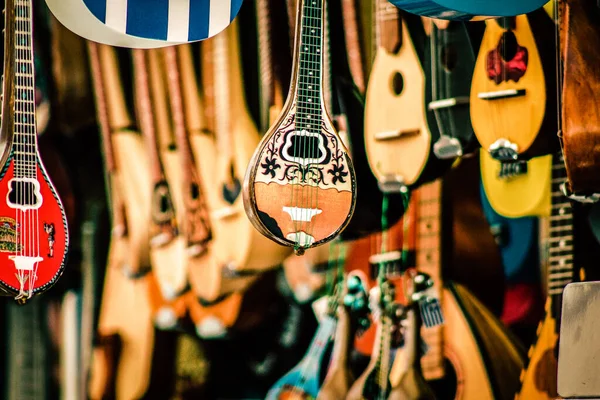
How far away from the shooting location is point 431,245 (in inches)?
165

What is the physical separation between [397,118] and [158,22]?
134 centimetres

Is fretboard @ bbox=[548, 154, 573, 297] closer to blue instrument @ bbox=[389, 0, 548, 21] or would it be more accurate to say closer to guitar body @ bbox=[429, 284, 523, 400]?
guitar body @ bbox=[429, 284, 523, 400]

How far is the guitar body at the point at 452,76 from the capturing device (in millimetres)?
4184

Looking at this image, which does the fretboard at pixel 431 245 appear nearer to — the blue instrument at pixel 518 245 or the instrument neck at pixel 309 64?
the blue instrument at pixel 518 245

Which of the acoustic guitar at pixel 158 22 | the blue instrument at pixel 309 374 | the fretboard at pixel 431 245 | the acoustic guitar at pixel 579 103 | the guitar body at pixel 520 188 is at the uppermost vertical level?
the acoustic guitar at pixel 158 22

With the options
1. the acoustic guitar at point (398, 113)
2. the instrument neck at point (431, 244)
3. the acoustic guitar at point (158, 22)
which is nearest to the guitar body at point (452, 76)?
the acoustic guitar at point (398, 113)

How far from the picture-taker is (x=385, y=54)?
426cm

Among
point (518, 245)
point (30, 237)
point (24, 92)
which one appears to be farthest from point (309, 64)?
point (518, 245)

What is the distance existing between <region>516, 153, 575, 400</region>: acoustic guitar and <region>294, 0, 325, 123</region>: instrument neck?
4.32 ft

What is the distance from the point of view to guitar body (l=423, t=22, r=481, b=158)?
4.18 meters

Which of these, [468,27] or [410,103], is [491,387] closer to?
[410,103]

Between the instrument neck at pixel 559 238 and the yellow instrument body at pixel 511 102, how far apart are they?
7.1 inches

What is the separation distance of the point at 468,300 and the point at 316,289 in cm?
62

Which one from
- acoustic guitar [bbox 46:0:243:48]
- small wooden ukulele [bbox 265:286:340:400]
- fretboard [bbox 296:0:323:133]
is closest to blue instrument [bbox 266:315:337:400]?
small wooden ukulele [bbox 265:286:340:400]
